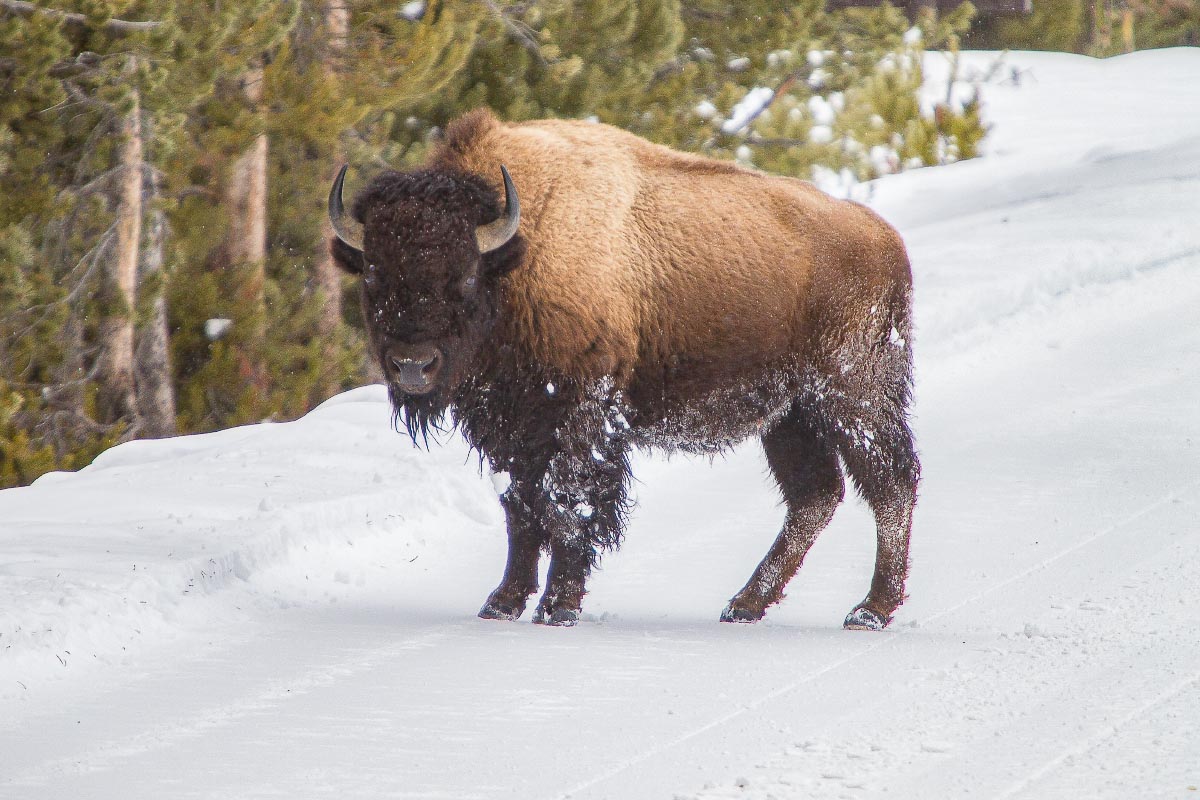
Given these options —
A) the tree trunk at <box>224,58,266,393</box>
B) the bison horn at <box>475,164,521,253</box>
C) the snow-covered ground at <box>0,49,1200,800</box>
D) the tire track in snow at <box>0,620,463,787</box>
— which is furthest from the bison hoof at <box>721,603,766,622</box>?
the tree trunk at <box>224,58,266,393</box>

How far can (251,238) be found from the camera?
12.2 metres

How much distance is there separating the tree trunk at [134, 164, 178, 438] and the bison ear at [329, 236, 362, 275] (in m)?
5.15

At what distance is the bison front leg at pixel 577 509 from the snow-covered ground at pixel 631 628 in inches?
7.5

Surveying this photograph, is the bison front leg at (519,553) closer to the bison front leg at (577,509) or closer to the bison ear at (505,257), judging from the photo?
the bison front leg at (577,509)

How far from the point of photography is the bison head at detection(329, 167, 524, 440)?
223 inches

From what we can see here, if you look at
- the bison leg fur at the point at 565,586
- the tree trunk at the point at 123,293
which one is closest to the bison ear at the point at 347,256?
the bison leg fur at the point at 565,586

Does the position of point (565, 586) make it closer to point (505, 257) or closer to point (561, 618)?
point (561, 618)

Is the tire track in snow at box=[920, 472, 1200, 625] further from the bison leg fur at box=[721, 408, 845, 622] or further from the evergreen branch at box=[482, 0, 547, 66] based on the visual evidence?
the evergreen branch at box=[482, 0, 547, 66]

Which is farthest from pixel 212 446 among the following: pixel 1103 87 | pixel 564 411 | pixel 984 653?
pixel 1103 87

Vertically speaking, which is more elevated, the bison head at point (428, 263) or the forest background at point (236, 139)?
the bison head at point (428, 263)

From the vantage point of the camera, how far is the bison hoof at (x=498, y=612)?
614cm

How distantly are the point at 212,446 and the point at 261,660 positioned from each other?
3.70 metres

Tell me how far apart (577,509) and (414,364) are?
3.04ft

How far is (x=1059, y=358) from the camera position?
11125 mm
